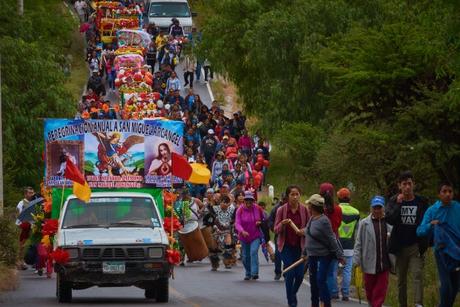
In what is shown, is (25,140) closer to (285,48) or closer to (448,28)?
(285,48)

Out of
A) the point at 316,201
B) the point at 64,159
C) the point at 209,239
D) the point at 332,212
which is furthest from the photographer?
the point at 209,239

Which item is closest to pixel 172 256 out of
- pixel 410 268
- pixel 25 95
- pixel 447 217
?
pixel 410 268

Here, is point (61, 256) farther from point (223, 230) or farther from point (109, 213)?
point (223, 230)

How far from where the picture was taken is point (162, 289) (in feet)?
72.6

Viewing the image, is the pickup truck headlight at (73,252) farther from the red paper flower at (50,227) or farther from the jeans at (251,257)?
the jeans at (251,257)

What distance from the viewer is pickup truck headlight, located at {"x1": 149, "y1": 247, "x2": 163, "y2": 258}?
71.6 feet

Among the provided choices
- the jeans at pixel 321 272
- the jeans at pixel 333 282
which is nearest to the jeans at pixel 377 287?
the jeans at pixel 321 272

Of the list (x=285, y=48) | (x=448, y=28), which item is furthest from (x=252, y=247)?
(x=285, y=48)

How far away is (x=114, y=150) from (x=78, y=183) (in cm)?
202

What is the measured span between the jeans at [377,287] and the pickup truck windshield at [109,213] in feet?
14.7

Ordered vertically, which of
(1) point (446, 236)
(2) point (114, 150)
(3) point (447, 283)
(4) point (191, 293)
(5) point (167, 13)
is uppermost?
(5) point (167, 13)

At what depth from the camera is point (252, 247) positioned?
87.7 ft

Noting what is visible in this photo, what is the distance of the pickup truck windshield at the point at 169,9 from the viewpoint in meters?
74.1

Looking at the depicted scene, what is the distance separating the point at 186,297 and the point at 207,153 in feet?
72.5
